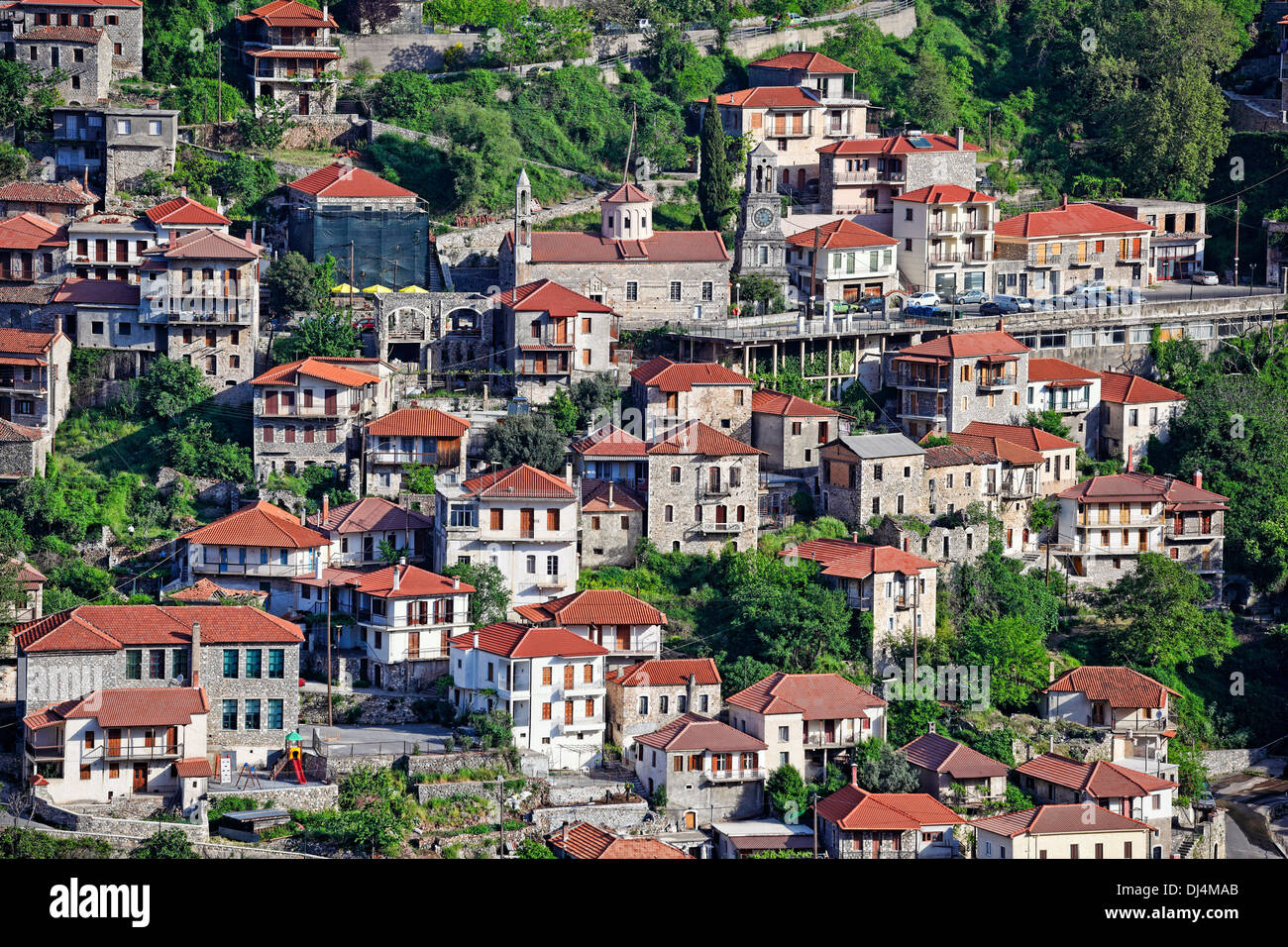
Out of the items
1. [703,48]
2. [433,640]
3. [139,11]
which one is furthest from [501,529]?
[703,48]

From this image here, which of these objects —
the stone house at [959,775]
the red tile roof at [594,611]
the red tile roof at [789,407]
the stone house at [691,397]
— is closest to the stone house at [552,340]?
the stone house at [691,397]

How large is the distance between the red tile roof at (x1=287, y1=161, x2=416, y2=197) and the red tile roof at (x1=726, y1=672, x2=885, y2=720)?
24.1m

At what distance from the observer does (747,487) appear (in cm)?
5966

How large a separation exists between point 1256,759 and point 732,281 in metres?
23.9

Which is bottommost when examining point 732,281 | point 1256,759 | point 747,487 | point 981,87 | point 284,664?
point 1256,759

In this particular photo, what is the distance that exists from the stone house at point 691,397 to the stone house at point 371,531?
8511mm

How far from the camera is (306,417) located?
59.1 m

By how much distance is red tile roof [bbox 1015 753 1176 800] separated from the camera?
172 feet

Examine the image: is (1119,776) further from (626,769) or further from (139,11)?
(139,11)

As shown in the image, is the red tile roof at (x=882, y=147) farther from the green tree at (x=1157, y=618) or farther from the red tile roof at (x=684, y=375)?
the green tree at (x=1157, y=618)

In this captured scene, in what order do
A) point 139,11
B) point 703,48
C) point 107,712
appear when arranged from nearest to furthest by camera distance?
point 107,712 → point 139,11 → point 703,48

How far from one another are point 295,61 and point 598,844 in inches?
1579
